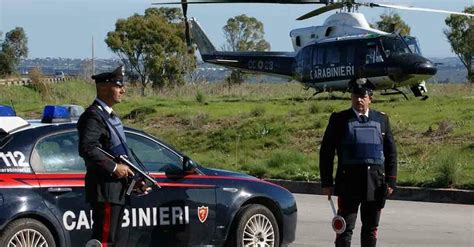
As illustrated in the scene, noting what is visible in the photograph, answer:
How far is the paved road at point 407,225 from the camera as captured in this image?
37.5 ft

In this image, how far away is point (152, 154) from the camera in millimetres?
9266

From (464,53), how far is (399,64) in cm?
3644

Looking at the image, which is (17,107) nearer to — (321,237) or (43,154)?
(321,237)

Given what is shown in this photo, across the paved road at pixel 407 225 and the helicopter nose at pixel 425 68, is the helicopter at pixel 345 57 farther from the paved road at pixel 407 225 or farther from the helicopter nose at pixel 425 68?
the paved road at pixel 407 225

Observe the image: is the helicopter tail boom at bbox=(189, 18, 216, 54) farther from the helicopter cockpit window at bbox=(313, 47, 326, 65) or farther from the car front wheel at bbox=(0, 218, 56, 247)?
the car front wheel at bbox=(0, 218, 56, 247)

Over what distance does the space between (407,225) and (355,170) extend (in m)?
4.79

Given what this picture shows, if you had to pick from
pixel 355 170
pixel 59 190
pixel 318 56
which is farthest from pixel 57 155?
pixel 318 56

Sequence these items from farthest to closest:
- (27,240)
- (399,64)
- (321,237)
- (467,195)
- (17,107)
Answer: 1. (17,107)
2. (399,64)
3. (467,195)
4. (321,237)
5. (27,240)

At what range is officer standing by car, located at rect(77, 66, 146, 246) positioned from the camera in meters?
7.49

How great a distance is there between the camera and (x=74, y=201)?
8.48 meters

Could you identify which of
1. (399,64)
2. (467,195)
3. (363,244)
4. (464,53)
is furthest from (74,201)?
(464,53)

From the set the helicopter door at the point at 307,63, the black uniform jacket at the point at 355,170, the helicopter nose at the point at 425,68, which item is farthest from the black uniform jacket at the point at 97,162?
the helicopter door at the point at 307,63

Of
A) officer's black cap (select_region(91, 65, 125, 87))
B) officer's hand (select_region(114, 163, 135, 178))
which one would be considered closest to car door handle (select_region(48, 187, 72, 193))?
officer's hand (select_region(114, 163, 135, 178))

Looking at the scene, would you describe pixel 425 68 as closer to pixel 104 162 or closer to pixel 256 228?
pixel 256 228
